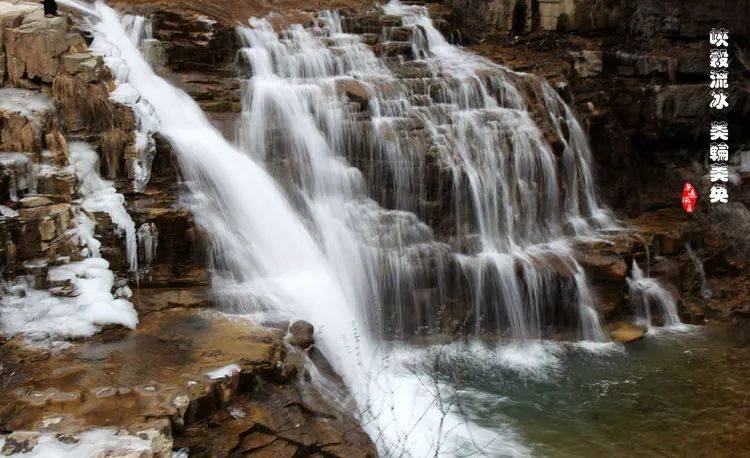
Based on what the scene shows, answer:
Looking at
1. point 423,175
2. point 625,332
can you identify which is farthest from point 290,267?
point 625,332

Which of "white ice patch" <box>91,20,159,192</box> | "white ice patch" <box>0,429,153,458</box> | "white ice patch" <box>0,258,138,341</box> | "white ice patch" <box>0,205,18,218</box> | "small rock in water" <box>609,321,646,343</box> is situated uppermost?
"white ice patch" <box>91,20,159,192</box>

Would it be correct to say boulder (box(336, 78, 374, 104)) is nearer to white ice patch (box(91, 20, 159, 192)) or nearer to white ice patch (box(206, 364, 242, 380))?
white ice patch (box(91, 20, 159, 192))

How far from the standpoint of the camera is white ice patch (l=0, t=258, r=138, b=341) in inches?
205

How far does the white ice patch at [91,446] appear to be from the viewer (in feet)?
12.1

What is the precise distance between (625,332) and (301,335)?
5.35m

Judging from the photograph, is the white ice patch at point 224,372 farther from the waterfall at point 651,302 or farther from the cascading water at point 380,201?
the waterfall at point 651,302

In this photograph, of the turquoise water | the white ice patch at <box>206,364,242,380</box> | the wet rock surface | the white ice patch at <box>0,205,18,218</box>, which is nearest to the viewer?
the wet rock surface

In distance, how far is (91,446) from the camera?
3775 millimetres

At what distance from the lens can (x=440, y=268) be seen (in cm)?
855

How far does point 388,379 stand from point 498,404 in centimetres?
128

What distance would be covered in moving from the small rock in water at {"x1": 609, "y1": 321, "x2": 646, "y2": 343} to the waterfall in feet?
1.50

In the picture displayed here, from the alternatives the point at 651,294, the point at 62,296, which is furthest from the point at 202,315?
the point at 651,294

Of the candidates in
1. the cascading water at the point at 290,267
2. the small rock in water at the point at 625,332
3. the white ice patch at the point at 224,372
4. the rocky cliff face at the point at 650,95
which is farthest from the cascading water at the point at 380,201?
the white ice patch at the point at 224,372

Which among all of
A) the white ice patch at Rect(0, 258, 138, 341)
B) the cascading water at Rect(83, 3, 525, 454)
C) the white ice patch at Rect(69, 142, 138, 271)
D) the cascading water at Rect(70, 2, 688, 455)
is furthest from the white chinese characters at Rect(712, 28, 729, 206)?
the white ice patch at Rect(0, 258, 138, 341)
